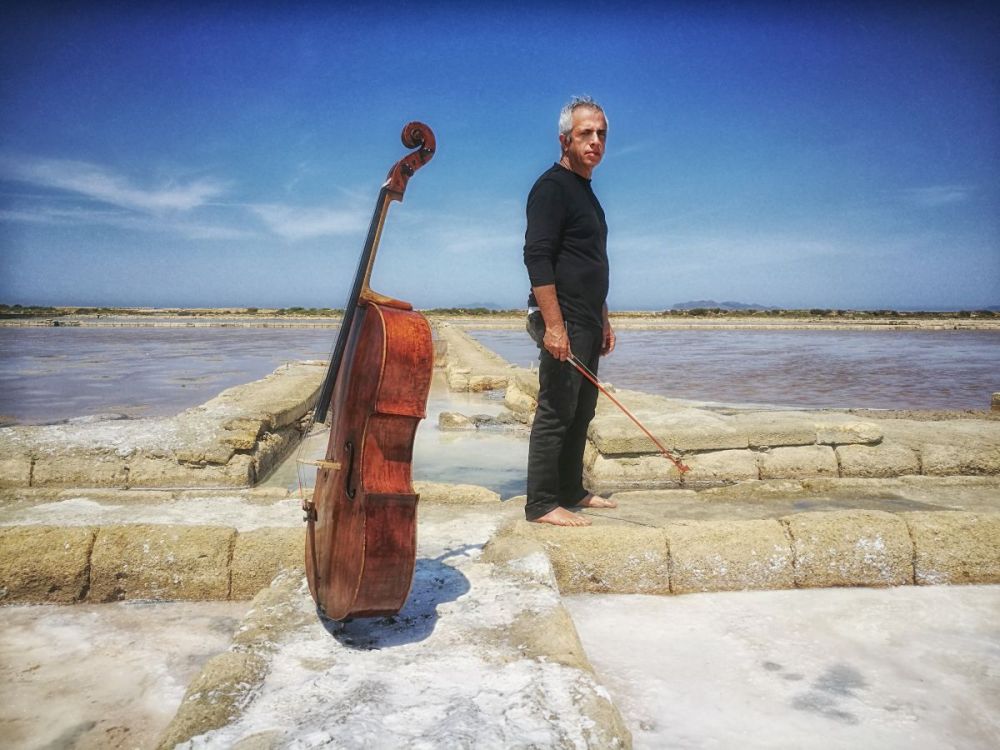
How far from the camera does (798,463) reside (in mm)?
4531

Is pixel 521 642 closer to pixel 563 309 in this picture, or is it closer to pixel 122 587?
pixel 563 309

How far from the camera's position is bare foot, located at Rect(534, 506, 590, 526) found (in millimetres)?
2828

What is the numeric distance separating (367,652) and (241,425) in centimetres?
338

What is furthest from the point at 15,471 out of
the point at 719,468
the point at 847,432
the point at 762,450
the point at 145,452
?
the point at 847,432

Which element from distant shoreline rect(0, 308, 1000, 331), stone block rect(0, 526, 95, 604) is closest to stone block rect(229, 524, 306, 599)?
stone block rect(0, 526, 95, 604)

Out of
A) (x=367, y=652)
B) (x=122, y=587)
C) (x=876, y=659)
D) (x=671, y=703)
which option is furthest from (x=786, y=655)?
(x=122, y=587)

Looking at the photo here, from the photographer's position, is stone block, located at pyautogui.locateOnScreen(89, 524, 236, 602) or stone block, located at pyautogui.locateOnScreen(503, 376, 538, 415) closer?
stone block, located at pyautogui.locateOnScreen(89, 524, 236, 602)

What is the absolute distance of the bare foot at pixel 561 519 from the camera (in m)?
2.83

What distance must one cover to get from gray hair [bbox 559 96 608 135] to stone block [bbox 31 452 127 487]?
3.59 metres

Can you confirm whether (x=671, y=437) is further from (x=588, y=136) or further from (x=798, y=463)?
(x=588, y=136)

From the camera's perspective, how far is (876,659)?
6.96ft

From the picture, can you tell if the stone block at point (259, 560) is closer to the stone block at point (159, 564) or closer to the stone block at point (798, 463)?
the stone block at point (159, 564)

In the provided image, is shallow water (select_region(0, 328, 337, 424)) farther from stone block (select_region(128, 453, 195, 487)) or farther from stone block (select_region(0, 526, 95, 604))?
stone block (select_region(0, 526, 95, 604))

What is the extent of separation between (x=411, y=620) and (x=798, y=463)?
3.48 metres
